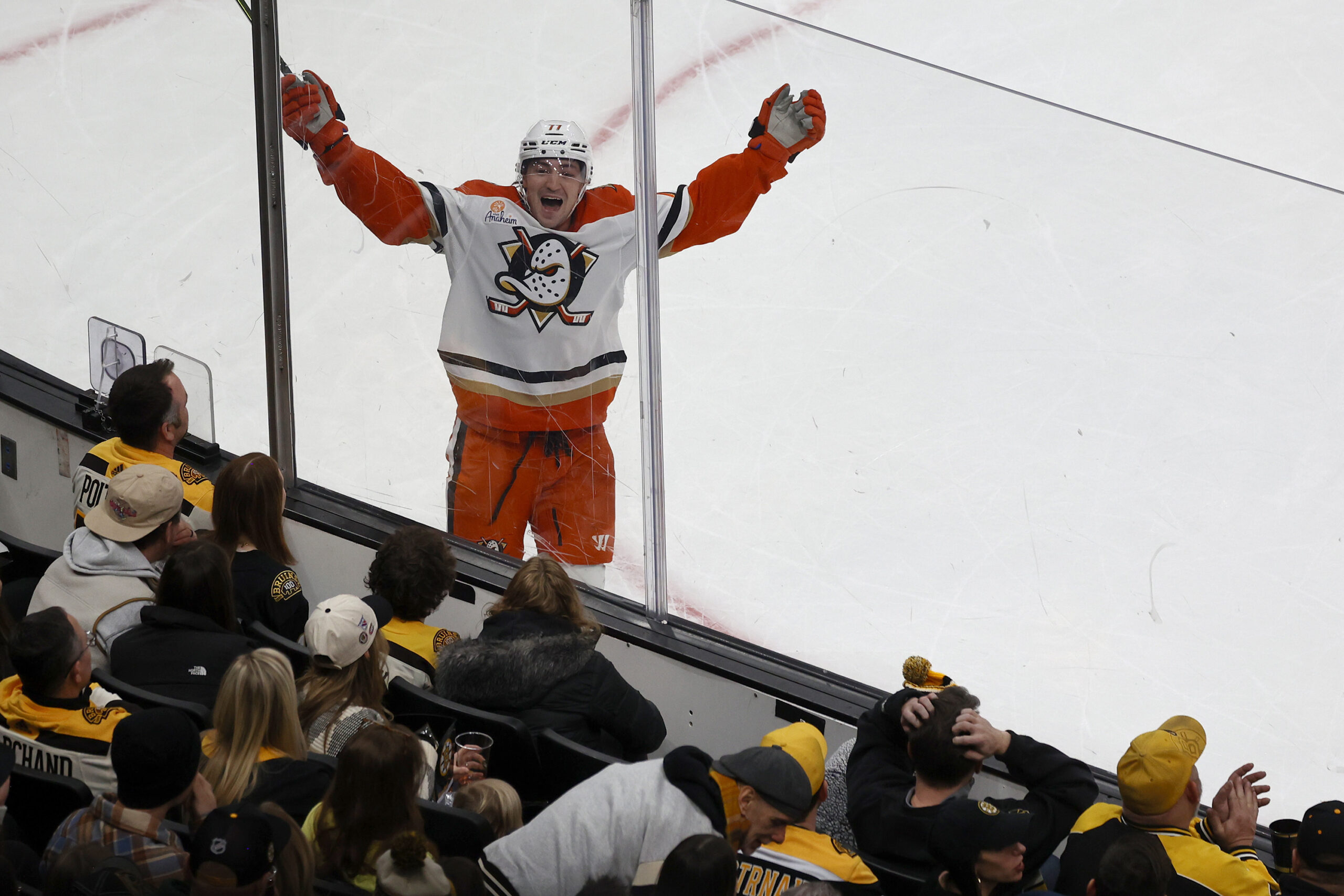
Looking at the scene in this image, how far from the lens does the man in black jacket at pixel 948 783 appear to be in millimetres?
1688

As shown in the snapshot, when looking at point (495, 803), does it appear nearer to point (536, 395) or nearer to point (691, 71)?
point (536, 395)

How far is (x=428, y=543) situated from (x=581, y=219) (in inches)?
37.4

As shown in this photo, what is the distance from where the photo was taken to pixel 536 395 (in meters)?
2.94

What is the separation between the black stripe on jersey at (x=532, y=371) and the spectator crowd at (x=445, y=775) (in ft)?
2.38

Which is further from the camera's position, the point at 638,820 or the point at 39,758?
the point at 39,758

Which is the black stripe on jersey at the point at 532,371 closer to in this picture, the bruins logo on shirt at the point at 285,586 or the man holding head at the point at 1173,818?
the bruins logo on shirt at the point at 285,586

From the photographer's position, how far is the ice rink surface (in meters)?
2.67

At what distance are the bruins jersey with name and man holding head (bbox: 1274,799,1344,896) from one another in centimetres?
130

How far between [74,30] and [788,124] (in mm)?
2835

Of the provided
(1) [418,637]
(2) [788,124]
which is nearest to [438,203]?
(2) [788,124]

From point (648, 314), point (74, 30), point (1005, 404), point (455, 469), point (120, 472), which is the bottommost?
point (120, 472)

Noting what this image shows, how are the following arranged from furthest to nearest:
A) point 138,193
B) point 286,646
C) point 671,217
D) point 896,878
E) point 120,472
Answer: point 138,193
point 671,217
point 120,472
point 286,646
point 896,878

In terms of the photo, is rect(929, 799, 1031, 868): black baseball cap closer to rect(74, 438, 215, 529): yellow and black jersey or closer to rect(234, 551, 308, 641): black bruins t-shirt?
rect(234, 551, 308, 641): black bruins t-shirt

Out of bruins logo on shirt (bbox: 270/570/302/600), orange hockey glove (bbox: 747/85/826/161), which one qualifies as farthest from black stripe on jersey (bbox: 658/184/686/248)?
bruins logo on shirt (bbox: 270/570/302/600)
